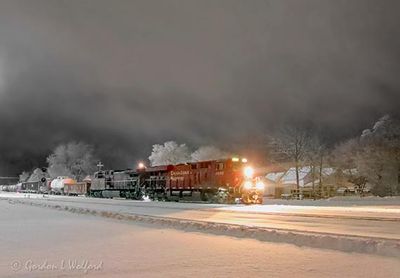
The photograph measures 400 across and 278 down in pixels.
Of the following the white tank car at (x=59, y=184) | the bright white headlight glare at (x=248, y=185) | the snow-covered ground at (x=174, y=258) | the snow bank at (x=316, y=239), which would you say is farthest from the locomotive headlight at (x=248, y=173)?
the white tank car at (x=59, y=184)

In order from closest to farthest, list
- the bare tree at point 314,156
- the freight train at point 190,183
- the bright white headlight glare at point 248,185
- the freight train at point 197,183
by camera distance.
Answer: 1. the bright white headlight glare at point 248,185
2. the freight train at point 197,183
3. the freight train at point 190,183
4. the bare tree at point 314,156

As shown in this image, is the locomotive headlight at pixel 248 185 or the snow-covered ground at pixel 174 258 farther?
the locomotive headlight at pixel 248 185

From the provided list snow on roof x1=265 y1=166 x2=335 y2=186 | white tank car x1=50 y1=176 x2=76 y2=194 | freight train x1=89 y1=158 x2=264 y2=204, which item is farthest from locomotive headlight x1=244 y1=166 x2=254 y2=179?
white tank car x1=50 y1=176 x2=76 y2=194

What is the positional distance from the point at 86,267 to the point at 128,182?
60934mm

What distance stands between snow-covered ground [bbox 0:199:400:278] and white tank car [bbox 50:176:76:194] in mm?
94805

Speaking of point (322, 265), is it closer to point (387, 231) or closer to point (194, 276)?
point (194, 276)

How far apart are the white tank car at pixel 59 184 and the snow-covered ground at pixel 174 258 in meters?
94.8

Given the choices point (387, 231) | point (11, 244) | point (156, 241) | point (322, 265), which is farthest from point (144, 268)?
point (387, 231)

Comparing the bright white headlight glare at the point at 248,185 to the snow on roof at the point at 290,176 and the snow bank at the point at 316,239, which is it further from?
the snow on roof at the point at 290,176

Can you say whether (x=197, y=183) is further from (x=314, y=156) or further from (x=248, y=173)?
(x=314, y=156)

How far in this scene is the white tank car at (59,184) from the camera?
109m

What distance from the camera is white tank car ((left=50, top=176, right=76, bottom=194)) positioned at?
359ft

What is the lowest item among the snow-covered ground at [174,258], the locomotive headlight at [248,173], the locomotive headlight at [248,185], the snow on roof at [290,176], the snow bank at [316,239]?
the snow-covered ground at [174,258]

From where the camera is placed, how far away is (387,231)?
18.4 metres
